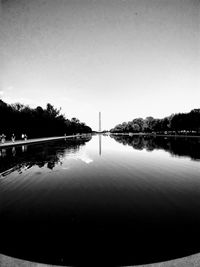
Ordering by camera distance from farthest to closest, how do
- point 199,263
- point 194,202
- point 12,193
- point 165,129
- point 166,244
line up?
point 165,129
point 12,193
point 194,202
point 166,244
point 199,263

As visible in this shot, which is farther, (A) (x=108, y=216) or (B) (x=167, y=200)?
(B) (x=167, y=200)

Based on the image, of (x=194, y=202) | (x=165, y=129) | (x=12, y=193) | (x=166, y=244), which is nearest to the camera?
(x=166, y=244)

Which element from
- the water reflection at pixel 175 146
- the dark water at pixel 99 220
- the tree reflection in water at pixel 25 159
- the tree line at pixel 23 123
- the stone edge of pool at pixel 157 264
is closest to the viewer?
the stone edge of pool at pixel 157 264

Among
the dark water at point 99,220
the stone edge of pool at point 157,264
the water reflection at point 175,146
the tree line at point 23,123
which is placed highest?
the tree line at point 23,123

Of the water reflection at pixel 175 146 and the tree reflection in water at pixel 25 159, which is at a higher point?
the tree reflection in water at pixel 25 159

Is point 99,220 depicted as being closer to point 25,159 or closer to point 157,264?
point 157,264

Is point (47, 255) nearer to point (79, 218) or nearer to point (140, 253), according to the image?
point (79, 218)

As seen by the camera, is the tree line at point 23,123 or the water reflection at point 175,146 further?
the tree line at point 23,123

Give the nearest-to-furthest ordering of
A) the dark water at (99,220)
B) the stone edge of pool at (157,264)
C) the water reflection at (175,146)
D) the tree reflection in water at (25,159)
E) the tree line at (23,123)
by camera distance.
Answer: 1. the stone edge of pool at (157,264)
2. the dark water at (99,220)
3. the tree reflection in water at (25,159)
4. the water reflection at (175,146)
5. the tree line at (23,123)

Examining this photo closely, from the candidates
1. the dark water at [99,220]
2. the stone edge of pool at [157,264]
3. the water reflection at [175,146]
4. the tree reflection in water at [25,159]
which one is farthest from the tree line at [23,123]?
the stone edge of pool at [157,264]

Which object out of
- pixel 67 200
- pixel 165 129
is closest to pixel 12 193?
pixel 67 200

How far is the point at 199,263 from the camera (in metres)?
2.72

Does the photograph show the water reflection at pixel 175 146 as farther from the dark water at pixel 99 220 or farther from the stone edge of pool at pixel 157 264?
the stone edge of pool at pixel 157 264

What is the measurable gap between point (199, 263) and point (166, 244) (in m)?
0.72
